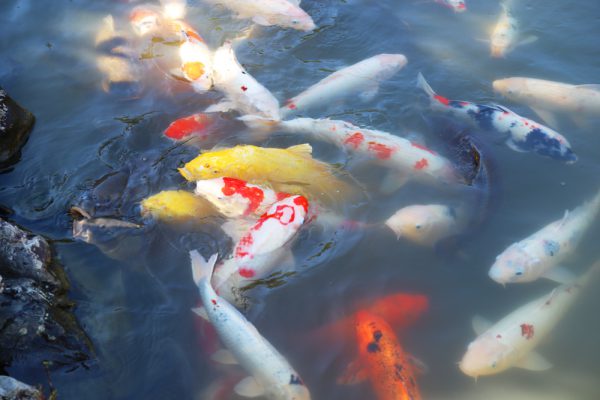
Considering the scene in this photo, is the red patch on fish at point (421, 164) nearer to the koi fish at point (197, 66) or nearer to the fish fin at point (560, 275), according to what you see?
the fish fin at point (560, 275)

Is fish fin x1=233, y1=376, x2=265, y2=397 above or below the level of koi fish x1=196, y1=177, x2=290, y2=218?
below

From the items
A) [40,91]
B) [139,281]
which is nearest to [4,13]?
[40,91]

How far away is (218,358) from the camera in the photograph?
4.10 metres

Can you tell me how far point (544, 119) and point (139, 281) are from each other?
531cm

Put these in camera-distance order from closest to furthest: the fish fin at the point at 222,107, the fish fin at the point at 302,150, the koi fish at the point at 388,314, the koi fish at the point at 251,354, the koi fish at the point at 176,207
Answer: the koi fish at the point at 251,354, the koi fish at the point at 388,314, the koi fish at the point at 176,207, the fish fin at the point at 302,150, the fish fin at the point at 222,107

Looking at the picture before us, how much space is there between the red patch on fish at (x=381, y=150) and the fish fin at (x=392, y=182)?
0.20 metres

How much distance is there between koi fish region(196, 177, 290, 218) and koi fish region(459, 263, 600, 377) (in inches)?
86.7

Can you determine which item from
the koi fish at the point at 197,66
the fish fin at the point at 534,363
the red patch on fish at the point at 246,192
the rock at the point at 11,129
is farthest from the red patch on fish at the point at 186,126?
the fish fin at the point at 534,363

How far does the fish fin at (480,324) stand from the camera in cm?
440

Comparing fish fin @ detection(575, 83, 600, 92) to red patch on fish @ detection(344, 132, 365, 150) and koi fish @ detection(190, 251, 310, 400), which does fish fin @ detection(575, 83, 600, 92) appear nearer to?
red patch on fish @ detection(344, 132, 365, 150)

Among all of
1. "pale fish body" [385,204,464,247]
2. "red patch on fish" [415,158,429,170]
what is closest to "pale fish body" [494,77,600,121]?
"red patch on fish" [415,158,429,170]

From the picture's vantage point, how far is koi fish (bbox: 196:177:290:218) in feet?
15.7

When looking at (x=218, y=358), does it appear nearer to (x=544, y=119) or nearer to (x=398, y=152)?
(x=398, y=152)

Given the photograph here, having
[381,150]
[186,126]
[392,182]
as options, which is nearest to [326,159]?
[381,150]
